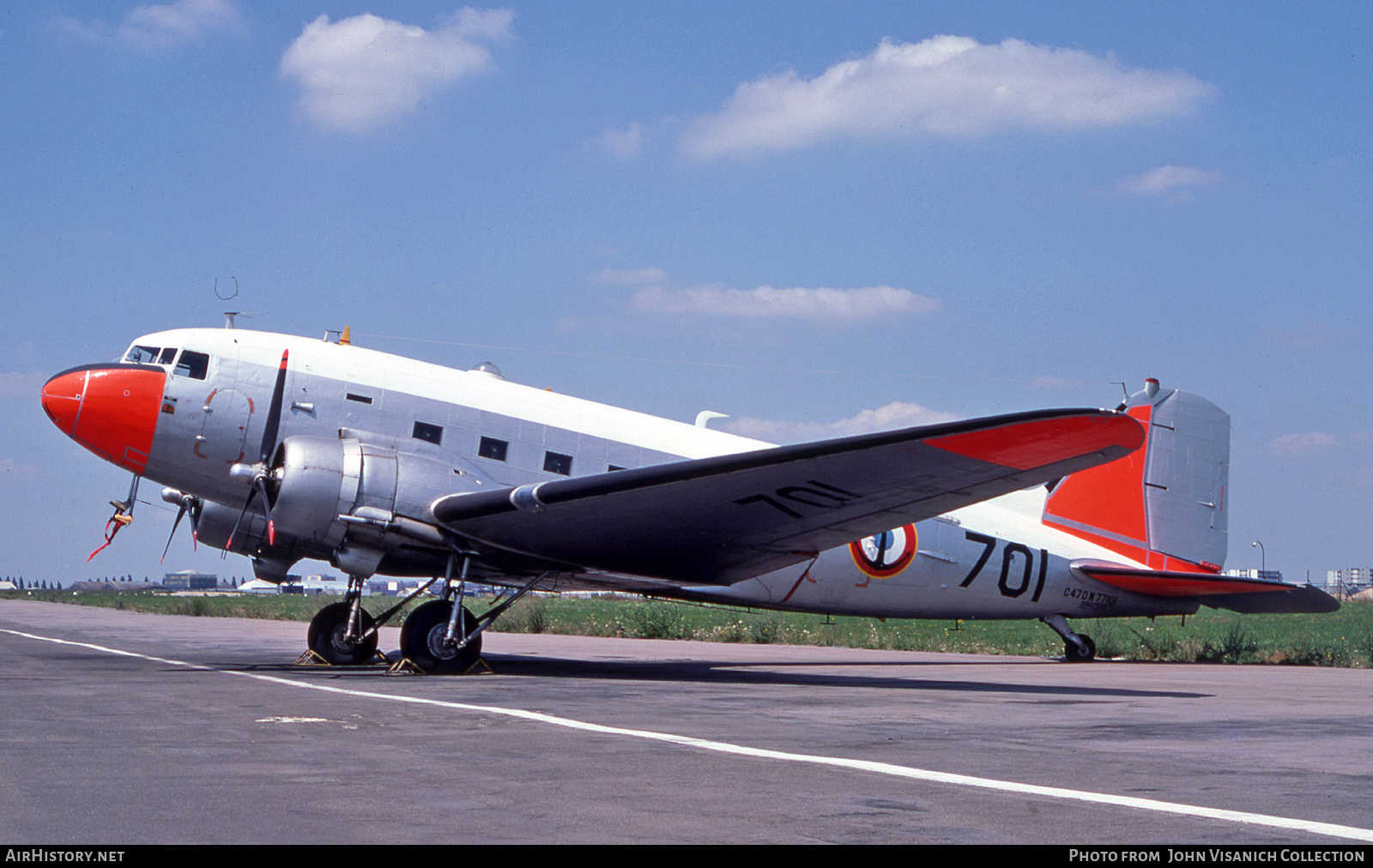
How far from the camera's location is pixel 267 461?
13.8 m

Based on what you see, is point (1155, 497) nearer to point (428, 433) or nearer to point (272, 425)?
point (428, 433)

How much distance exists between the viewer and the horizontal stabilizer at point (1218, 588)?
16.7 m

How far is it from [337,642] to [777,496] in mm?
6826

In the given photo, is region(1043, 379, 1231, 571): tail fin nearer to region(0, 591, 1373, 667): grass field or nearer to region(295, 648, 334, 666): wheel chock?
region(0, 591, 1373, 667): grass field

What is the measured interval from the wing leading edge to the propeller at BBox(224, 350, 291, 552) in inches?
78.4

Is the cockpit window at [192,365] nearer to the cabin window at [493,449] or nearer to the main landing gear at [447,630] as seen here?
the main landing gear at [447,630]

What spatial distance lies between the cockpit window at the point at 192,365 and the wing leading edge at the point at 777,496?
3.55 meters

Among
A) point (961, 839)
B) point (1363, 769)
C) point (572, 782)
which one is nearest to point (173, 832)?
point (572, 782)

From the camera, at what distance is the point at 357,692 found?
10.7 metres

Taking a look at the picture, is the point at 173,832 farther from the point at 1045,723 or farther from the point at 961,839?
the point at 1045,723

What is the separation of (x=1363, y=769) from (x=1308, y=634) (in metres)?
25.9

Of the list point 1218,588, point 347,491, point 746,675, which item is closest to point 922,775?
point 347,491

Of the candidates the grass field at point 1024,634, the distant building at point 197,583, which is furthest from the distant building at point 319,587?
the grass field at point 1024,634

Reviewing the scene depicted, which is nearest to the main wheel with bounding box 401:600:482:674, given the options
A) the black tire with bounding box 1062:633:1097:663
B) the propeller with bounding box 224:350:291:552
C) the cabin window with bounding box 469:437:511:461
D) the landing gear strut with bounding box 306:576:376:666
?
the propeller with bounding box 224:350:291:552
